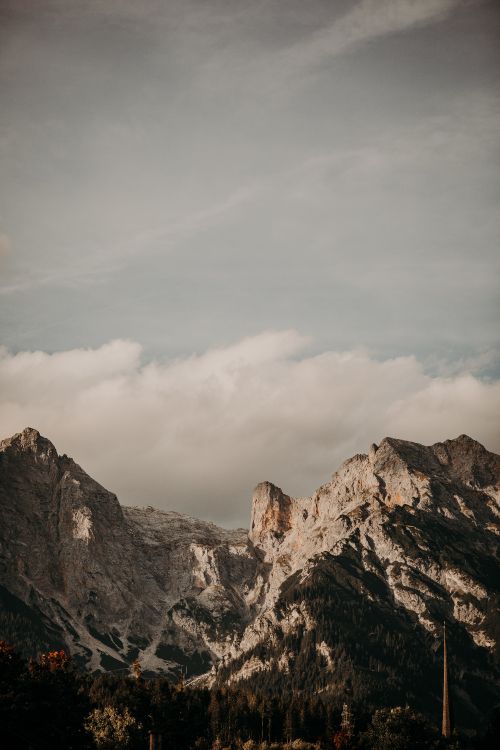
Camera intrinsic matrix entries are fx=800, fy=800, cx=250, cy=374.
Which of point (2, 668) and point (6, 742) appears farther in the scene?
point (2, 668)

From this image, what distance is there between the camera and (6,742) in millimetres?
145125

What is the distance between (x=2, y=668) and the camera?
164m

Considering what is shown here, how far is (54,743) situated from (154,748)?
4437 cm

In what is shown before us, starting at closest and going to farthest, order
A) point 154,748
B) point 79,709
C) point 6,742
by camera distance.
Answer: point 6,742 → point 79,709 → point 154,748

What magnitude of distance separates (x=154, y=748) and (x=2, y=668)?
175 feet

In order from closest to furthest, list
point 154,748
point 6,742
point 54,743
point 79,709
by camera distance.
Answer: point 6,742, point 54,743, point 79,709, point 154,748

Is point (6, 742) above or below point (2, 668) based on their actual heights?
below

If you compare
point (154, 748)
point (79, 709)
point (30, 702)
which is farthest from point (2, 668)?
point (154, 748)

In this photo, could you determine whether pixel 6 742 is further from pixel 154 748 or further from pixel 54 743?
A: pixel 154 748

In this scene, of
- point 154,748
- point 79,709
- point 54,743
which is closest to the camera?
point 54,743

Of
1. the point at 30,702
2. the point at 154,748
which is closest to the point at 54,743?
the point at 30,702

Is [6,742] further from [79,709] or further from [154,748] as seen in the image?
[154,748]

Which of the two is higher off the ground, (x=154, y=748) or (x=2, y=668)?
(x=2, y=668)

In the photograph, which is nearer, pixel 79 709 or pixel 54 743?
pixel 54 743
